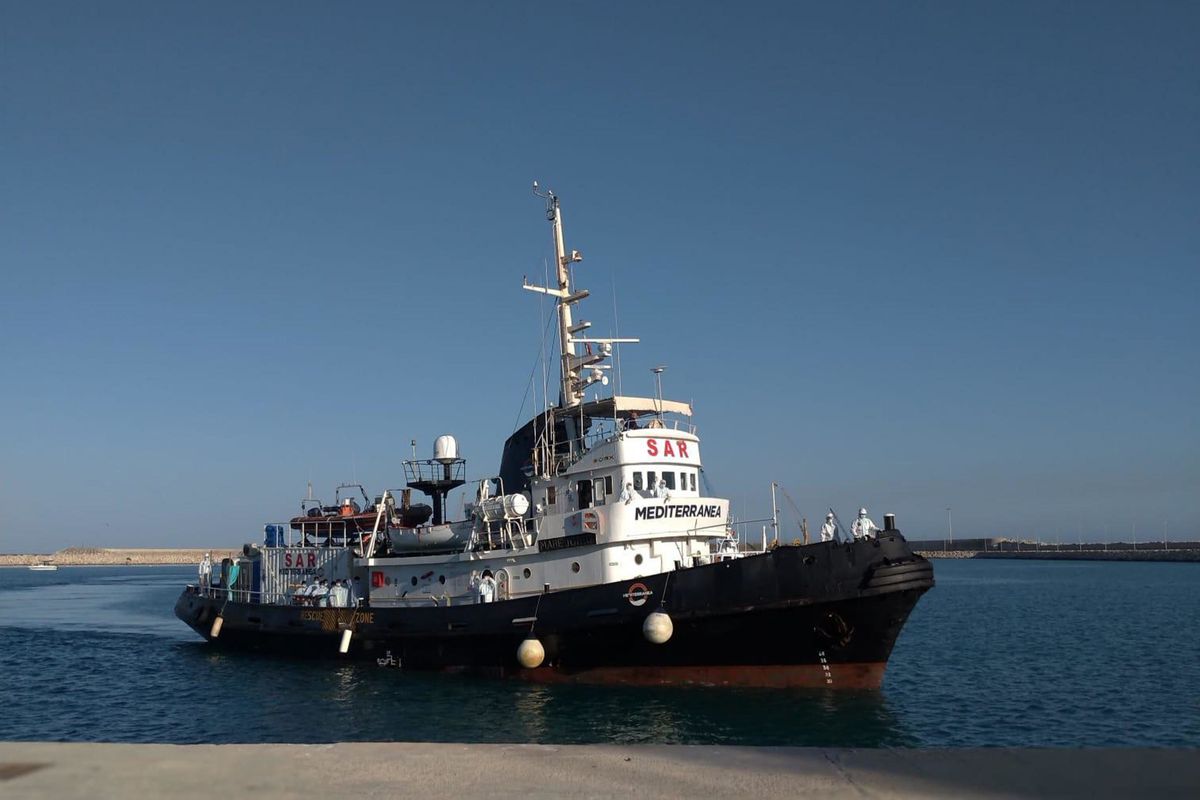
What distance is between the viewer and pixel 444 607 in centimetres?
2341

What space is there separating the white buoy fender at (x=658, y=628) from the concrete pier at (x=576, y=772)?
1295 cm

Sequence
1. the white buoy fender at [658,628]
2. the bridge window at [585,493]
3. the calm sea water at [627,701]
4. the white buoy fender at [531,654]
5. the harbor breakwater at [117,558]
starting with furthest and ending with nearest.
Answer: the harbor breakwater at [117,558] → the bridge window at [585,493] → the white buoy fender at [531,654] → the white buoy fender at [658,628] → the calm sea water at [627,701]

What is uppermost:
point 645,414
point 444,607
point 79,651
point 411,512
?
point 645,414

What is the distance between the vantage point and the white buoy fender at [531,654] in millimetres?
21031

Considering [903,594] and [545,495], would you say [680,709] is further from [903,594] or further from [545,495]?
[545,495]

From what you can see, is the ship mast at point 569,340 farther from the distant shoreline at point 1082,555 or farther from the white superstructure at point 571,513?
the distant shoreline at point 1082,555

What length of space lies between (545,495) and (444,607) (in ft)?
12.5

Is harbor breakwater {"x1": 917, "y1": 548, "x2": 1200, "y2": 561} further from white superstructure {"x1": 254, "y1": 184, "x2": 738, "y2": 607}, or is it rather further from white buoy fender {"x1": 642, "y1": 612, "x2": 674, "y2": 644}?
white buoy fender {"x1": 642, "y1": 612, "x2": 674, "y2": 644}

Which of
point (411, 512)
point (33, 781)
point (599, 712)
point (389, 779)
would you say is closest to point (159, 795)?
point (33, 781)

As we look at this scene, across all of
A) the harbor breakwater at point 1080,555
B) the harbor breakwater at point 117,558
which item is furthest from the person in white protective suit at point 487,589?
the harbor breakwater at point 117,558

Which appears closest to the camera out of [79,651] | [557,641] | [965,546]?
[557,641]

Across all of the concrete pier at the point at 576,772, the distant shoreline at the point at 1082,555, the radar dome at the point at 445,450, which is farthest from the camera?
the distant shoreline at the point at 1082,555

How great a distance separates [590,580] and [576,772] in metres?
15.7

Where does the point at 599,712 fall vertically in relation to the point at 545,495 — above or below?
below
